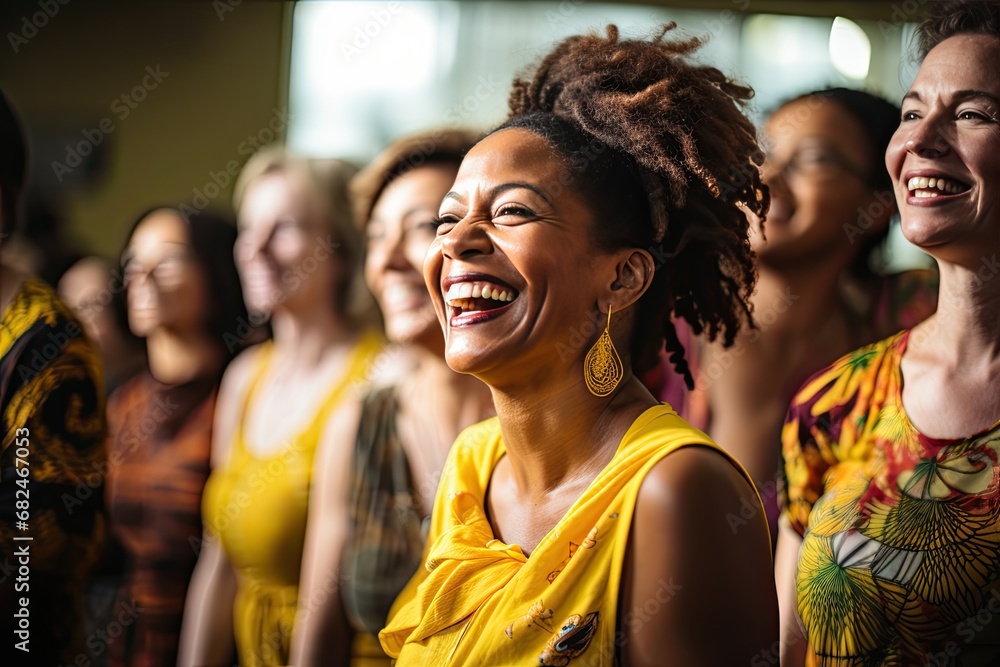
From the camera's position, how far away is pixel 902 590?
155cm

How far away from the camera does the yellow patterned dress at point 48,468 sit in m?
2.13

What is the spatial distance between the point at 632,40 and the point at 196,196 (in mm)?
1562

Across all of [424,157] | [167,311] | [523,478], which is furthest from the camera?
[167,311]

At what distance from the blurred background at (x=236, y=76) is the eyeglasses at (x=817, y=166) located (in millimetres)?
419

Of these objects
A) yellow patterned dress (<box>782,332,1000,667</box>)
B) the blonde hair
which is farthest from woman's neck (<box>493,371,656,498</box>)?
the blonde hair

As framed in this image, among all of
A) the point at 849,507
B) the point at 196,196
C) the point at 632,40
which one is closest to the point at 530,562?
the point at 849,507

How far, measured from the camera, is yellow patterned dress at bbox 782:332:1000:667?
1527 millimetres

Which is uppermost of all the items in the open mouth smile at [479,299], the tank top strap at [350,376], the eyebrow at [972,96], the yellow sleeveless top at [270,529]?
the eyebrow at [972,96]

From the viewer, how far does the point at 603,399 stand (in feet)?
5.16

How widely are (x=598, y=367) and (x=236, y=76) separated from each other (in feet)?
5.66

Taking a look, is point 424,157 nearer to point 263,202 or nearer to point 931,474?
point 263,202

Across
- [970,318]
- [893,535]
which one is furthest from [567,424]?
[970,318]

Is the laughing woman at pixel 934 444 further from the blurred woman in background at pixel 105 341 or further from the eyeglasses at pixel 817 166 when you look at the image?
the blurred woman in background at pixel 105 341

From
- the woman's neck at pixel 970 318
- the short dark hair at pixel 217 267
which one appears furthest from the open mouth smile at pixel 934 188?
the short dark hair at pixel 217 267
